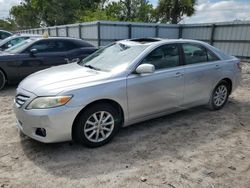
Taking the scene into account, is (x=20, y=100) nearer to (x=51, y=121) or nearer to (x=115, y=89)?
(x=51, y=121)

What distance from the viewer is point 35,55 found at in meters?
7.48

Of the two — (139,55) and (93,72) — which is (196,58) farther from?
(93,72)

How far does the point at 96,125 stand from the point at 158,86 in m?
1.23

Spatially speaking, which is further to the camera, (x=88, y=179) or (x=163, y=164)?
(x=163, y=164)

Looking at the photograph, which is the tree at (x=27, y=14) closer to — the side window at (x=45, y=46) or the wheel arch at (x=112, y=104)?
the side window at (x=45, y=46)

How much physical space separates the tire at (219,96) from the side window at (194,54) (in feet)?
2.43

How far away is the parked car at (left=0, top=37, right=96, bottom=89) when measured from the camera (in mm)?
7143

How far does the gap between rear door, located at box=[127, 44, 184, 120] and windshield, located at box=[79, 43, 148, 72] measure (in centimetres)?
22

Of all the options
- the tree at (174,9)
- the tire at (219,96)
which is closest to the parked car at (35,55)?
the tire at (219,96)

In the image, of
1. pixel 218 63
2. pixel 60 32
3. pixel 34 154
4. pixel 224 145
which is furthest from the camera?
pixel 60 32

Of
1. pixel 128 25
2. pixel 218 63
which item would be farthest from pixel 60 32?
pixel 218 63

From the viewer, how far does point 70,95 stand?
11.0 ft

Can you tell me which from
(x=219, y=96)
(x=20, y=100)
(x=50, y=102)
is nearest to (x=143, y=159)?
(x=50, y=102)

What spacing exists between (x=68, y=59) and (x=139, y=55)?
450 cm
